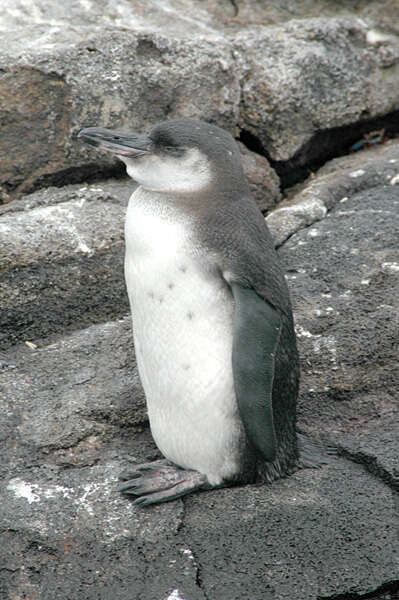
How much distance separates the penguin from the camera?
2.34 meters

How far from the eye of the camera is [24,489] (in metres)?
2.43

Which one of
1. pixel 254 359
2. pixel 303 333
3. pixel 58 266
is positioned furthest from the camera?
pixel 58 266

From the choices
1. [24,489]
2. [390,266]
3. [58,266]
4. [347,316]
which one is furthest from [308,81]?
[24,489]

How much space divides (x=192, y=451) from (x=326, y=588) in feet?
2.05

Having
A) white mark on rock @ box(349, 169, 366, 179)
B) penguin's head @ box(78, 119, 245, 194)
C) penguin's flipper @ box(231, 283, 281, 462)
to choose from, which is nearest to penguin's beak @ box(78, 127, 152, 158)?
penguin's head @ box(78, 119, 245, 194)

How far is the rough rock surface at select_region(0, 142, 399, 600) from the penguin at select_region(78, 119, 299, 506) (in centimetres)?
15

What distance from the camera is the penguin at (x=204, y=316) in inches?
92.0

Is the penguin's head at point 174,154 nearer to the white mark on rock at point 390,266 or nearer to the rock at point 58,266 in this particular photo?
the rock at point 58,266

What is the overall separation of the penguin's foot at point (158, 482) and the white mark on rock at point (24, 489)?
0.28 m

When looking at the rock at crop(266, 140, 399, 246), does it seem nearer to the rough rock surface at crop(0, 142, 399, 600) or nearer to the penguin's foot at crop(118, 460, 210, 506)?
the rough rock surface at crop(0, 142, 399, 600)

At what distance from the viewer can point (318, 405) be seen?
2.97 meters

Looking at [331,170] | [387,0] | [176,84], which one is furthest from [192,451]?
[387,0]

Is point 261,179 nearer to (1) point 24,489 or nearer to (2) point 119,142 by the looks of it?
(2) point 119,142

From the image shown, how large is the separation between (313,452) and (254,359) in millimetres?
592
